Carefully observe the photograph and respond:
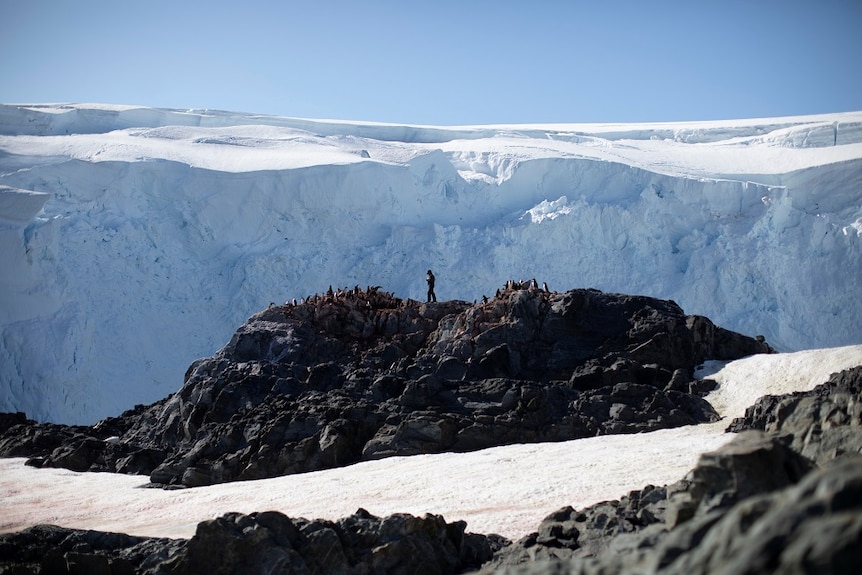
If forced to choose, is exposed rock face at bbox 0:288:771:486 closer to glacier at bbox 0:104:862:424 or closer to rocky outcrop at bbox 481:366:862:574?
glacier at bbox 0:104:862:424

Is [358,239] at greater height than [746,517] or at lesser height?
lesser

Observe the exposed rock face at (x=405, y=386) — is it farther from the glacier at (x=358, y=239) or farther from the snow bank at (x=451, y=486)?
the glacier at (x=358, y=239)

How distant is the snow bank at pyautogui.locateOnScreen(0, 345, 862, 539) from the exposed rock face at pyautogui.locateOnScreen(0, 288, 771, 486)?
1277 mm

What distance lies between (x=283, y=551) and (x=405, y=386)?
38.5 feet

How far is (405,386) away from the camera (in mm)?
22656

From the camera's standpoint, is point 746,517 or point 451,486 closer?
point 746,517

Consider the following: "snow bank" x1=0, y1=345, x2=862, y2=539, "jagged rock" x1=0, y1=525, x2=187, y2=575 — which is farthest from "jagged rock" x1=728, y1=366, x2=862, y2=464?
"jagged rock" x1=0, y1=525, x2=187, y2=575

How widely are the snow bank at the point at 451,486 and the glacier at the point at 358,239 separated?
31.3 feet

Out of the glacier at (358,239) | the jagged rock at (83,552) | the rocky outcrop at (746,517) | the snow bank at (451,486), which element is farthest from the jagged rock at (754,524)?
the glacier at (358,239)

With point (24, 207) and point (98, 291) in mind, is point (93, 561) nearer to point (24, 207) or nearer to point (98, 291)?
point (98, 291)

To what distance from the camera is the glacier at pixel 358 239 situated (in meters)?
30.7

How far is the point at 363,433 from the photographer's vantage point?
21297 millimetres

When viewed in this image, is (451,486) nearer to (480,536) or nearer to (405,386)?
(480,536)

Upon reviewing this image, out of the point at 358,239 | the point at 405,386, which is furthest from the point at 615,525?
the point at 358,239
